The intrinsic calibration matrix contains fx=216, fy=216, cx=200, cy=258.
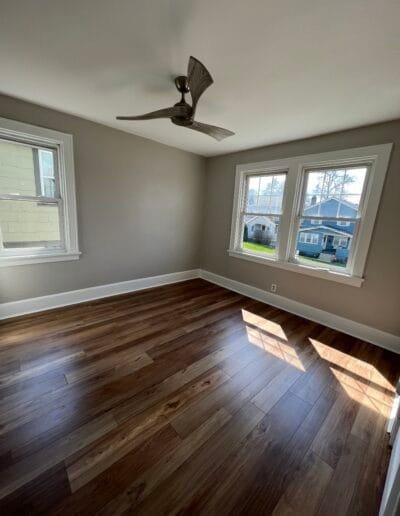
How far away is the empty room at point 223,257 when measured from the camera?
117 centimetres

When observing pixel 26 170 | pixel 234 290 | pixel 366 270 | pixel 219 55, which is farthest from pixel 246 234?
pixel 26 170

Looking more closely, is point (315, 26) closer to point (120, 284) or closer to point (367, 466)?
point (367, 466)

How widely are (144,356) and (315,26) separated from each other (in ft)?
8.83

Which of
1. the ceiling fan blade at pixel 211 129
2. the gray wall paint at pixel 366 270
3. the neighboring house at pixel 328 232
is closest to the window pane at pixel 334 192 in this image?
the neighboring house at pixel 328 232

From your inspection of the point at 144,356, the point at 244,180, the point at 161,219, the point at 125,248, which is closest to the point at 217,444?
the point at 144,356

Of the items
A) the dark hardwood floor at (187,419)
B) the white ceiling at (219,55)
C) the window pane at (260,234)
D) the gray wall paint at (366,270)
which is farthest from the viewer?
the window pane at (260,234)

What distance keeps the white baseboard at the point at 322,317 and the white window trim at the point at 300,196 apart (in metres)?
0.49

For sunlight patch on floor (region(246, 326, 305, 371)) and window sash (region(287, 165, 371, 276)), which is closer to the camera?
sunlight patch on floor (region(246, 326, 305, 371))

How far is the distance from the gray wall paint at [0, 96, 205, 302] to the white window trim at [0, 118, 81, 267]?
7 cm

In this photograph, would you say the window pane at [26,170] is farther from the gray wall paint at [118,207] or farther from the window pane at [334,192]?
the window pane at [334,192]

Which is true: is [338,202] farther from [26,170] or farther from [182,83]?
[26,170]

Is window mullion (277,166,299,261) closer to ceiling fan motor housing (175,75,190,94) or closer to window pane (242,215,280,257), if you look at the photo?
window pane (242,215,280,257)

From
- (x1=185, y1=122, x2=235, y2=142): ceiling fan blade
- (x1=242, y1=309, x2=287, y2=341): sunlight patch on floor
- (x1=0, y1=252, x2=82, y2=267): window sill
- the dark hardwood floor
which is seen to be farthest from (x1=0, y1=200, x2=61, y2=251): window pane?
(x1=242, y1=309, x2=287, y2=341): sunlight patch on floor

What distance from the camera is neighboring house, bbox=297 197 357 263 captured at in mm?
2689
